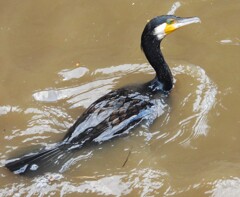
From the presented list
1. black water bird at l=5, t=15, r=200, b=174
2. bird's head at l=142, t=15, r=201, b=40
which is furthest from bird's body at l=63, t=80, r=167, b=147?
Answer: bird's head at l=142, t=15, r=201, b=40

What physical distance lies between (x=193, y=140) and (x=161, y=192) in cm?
70

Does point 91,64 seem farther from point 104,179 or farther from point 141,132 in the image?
point 104,179

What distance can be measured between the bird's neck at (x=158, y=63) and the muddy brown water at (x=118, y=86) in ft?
0.47

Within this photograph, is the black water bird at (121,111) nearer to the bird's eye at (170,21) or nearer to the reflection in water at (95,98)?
the bird's eye at (170,21)

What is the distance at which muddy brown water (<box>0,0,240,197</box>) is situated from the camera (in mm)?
3771

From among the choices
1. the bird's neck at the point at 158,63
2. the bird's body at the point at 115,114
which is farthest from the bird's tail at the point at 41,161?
the bird's neck at the point at 158,63

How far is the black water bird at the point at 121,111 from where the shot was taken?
153 inches

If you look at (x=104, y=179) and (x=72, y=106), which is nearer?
(x=104, y=179)

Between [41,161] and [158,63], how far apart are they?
5.03 ft

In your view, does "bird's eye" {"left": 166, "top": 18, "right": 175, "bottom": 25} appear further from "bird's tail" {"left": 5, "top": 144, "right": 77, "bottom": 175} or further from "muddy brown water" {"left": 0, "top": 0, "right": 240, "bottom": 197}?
"bird's tail" {"left": 5, "top": 144, "right": 77, "bottom": 175}

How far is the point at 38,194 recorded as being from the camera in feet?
12.1

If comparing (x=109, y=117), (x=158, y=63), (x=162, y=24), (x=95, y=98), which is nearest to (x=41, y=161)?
(x=109, y=117)

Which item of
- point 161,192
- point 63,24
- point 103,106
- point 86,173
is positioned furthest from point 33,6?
point 161,192

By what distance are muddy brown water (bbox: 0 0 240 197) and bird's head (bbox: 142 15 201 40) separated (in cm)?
69
